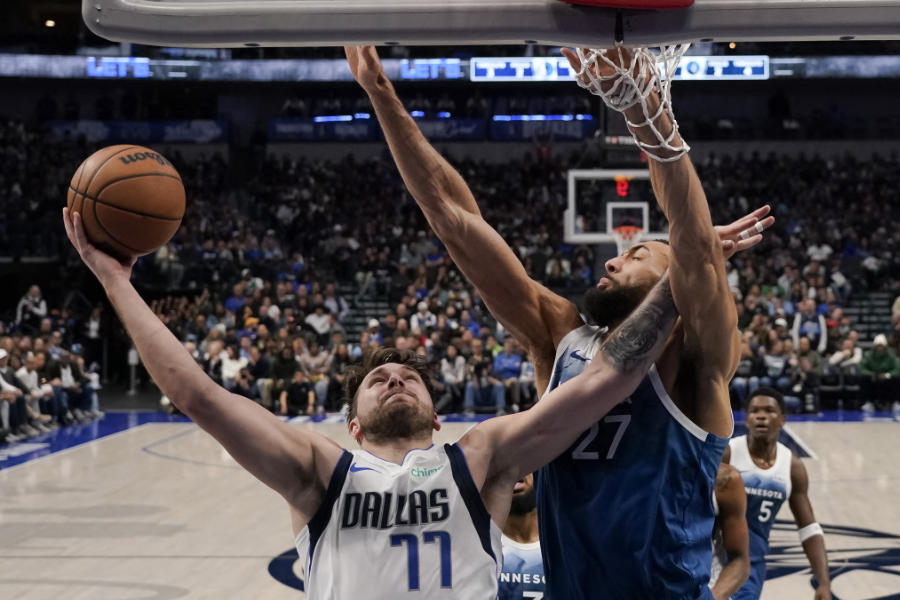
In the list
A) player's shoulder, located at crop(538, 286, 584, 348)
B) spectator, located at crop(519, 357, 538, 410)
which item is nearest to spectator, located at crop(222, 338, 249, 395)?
spectator, located at crop(519, 357, 538, 410)

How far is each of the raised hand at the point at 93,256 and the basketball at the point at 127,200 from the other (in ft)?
0.13

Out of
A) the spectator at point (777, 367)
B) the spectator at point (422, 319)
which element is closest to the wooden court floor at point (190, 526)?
the spectator at point (777, 367)

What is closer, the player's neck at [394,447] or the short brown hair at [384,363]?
the player's neck at [394,447]


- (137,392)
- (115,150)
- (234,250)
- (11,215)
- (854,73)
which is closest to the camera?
(115,150)

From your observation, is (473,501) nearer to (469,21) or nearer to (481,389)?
(469,21)

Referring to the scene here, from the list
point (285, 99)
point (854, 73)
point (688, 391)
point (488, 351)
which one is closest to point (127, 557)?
point (688, 391)

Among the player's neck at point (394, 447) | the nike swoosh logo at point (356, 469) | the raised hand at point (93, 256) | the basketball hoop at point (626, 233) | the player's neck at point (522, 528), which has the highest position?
the basketball hoop at point (626, 233)

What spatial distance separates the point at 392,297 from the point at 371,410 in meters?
16.6

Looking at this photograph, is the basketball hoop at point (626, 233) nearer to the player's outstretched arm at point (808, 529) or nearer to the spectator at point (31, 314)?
the player's outstretched arm at point (808, 529)

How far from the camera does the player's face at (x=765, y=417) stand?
203 inches

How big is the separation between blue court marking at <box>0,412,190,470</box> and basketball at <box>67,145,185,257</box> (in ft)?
29.3

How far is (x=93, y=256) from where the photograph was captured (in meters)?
2.61

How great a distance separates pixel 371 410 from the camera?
8.92 feet

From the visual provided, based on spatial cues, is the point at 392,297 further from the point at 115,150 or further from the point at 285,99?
the point at 115,150
